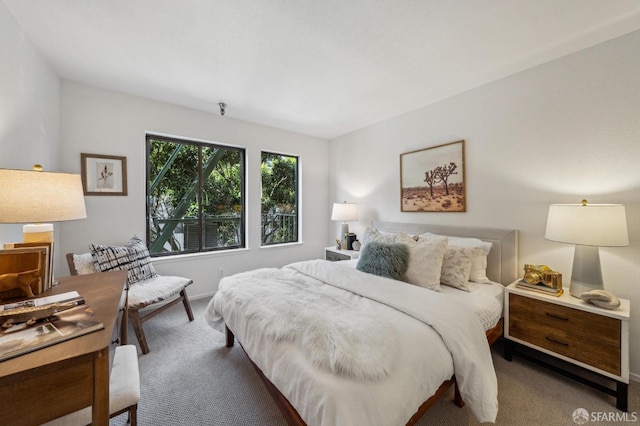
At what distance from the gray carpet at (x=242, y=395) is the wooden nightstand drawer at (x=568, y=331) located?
0.26m

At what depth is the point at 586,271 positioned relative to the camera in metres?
1.83

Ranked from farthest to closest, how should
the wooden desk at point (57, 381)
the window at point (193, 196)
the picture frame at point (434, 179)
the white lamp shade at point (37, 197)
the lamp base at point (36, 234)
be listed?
the window at point (193, 196) → the picture frame at point (434, 179) → the lamp base at point (36, 234) → the white lamp shade at point (37, 197) → the wooden desk at point (57, 381)

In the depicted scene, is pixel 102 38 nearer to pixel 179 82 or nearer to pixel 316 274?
pixel 179 82

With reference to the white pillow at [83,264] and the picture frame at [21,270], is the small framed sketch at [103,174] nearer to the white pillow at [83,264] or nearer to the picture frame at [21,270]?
the white pillow at [83,264]

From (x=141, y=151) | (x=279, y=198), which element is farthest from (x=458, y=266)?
(x=141, y=151)

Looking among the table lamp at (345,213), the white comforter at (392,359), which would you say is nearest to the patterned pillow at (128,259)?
the white comforter at (392,359)

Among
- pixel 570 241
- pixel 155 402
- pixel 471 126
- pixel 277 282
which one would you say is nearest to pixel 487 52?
pixel 471 126

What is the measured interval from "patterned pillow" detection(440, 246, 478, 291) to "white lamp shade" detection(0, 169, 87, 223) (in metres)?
2.68

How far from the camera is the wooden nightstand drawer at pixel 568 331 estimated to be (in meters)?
1.63

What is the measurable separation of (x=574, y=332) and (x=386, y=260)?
4.43 ft

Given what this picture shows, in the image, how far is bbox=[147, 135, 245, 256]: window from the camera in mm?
3258

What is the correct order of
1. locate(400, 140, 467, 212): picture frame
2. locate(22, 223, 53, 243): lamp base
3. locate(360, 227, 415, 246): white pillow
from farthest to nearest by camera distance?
locate(400, 140, 467, 212): picture frame
locate(360, 227, 415, 246): white pillow
locate(22, 223, 53, 243): lamp base

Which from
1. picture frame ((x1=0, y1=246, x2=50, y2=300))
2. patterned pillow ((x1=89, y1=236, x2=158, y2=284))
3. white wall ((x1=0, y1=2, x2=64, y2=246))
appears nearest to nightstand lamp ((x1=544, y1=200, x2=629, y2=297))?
picture frame ((x1=0, y1=246, x2=50, y2=300))

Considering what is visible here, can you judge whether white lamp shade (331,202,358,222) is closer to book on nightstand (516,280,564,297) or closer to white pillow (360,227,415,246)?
white pillow (360,227,415,246)
